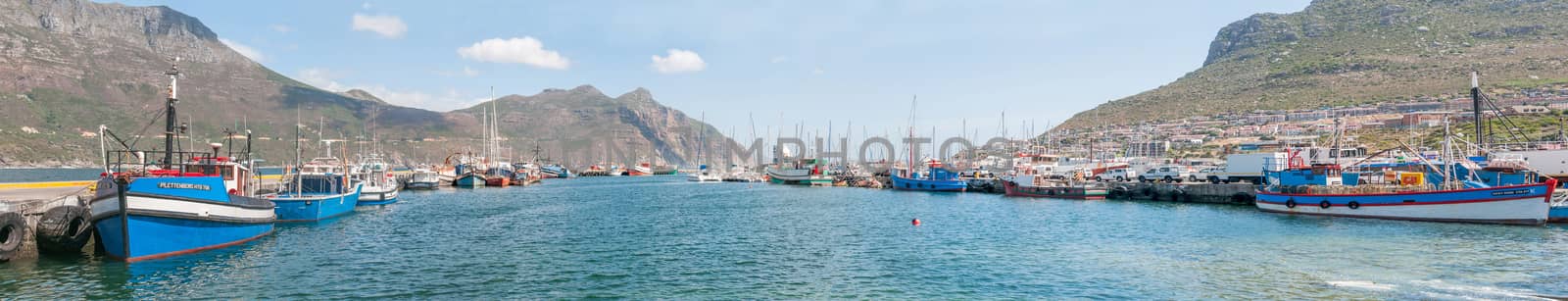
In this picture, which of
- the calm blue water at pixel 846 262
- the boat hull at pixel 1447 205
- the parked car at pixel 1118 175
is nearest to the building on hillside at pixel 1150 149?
the parked car at pixel 1118 175

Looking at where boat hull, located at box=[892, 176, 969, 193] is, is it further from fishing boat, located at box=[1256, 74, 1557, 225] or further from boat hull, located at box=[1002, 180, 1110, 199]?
fishing boat, located at box=[1256, 74, 1557, 225]

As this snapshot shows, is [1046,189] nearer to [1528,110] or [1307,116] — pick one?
[1307,116]

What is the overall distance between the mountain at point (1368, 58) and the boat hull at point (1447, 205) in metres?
74.4

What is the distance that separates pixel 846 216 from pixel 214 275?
109 feet

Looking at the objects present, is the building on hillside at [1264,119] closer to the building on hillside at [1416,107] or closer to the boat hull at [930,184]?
the building on hillside at [1416,107]

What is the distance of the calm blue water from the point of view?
1964cm

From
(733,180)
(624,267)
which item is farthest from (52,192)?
(733,180)

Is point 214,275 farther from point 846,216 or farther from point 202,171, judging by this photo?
point 846,216

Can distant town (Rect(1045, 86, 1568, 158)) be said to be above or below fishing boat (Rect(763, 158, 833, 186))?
above

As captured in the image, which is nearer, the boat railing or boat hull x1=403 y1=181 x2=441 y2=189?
the boat railing

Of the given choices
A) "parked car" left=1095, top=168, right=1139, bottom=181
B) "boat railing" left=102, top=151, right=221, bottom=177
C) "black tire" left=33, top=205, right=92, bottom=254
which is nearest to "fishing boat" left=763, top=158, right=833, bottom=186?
"parked car" left=1095, top=168, right=1139, bottom=181

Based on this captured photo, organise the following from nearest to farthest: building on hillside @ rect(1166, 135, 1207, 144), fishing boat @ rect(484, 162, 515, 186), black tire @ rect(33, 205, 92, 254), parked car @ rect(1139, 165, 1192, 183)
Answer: black tire @ rect(33, 205, 92, 254)
parked car @ rect(1139, 165, 1192, 183)
fishing boat @ rect(484, 162, 515, 186)
building on hillside @ rect(1166, 135, 1207, 144)

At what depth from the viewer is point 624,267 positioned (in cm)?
2417

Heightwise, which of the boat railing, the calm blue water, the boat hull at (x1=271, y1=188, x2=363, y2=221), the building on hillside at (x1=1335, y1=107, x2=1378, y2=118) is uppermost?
the building on hillside at (x1=1335, y1=107, x2=1378, y2=118)
